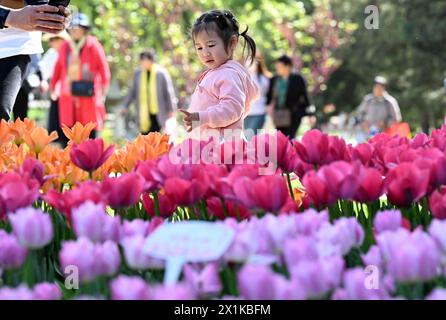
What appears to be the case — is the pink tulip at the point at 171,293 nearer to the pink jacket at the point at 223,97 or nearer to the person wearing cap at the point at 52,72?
the pink jacket at the point at 223,97

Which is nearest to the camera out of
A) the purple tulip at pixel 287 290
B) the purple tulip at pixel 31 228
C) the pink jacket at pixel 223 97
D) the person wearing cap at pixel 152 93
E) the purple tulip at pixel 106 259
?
the purple tulip at pixel 287 290

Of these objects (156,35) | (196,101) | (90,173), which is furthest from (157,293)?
(156,35)

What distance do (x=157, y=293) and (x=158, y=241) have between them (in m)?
0.15

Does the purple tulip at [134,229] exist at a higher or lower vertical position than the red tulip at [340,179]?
lower

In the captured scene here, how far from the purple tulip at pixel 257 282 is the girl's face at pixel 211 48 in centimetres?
313

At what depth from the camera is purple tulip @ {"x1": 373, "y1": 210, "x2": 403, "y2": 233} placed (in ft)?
7.38

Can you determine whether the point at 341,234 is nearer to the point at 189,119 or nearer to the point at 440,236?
the point at 440,236

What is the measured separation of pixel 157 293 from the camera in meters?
1.82

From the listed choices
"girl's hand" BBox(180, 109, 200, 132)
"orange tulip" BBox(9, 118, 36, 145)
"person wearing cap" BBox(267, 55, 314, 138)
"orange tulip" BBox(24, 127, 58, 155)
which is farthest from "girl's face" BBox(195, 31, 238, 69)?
"person wearing cap" BBox(267, 55, 314, 138)

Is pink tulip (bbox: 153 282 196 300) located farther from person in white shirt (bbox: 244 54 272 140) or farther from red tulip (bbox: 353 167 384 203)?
person in white shirt (bbox: 244 54 272 140)

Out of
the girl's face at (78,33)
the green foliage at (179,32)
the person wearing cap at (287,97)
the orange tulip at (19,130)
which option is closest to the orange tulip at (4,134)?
the orange tulip at (19,130)

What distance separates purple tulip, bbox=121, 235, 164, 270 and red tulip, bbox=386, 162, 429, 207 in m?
0.76

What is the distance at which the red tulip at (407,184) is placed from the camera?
8.08 feet

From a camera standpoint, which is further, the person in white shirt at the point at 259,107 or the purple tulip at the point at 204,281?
the person in white shirt at the point at 259,107
